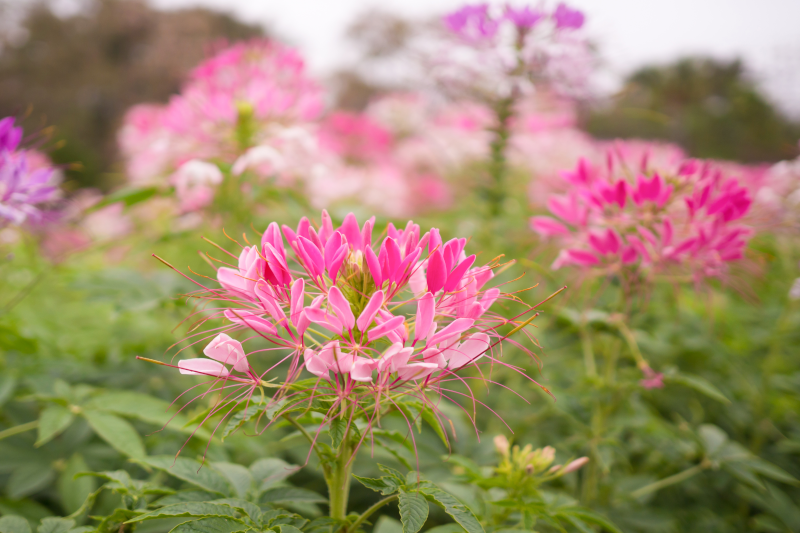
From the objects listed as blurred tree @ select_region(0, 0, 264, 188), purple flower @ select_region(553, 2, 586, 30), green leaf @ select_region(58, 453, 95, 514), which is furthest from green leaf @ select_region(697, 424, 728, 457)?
blurred tree @ select_region(0, 0, 264, 188)

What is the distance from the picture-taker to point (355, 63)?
10648mm

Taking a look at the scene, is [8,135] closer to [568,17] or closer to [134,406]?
[134,406]

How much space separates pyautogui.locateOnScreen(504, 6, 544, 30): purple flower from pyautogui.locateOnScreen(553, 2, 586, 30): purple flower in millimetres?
68

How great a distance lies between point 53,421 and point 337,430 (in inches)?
30.6

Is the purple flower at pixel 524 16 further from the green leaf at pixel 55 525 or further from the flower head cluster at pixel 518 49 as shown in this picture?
the green leaf at pixel 55 525

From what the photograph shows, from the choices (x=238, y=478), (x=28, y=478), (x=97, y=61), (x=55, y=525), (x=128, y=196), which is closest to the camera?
(x=55, y=525)

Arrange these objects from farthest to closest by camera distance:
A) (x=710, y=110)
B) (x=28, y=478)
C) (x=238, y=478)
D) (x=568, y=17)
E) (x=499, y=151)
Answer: (x=710, y=110) < (x=499, y=151) < (x=568, y=17) < (x=28, y=478) < (x=238, y=478)

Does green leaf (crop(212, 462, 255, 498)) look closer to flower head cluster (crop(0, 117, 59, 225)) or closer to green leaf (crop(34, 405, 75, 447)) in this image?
green leaf (crop(34, 405, 75, 447))

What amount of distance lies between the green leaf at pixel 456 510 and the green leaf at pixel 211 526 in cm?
28

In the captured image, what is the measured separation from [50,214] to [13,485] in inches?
29.2

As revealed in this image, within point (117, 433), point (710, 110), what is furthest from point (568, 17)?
point (710, 110)

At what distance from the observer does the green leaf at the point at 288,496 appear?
85cm

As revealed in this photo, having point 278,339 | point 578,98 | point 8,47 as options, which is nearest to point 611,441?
point 278,339

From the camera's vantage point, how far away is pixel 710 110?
5.38m
